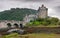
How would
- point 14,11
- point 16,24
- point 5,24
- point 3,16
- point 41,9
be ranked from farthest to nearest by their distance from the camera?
point 14,11 → point 3,16 → point 41,9 → point 16,24 → point 5,24

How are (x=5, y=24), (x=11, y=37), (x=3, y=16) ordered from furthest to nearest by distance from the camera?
(x=3, y=16) < (x=5, y=24) < (x=11, y=37)

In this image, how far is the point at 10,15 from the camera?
94.1 m

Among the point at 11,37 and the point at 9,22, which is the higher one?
the point at 11,37

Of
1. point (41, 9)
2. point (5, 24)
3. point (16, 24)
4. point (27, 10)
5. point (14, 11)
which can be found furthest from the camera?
point (27, 10)

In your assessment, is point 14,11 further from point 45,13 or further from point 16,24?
point 16,24

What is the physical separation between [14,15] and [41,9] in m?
33.0

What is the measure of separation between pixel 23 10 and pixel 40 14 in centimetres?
4310

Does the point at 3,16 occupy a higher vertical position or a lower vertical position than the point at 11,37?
lower

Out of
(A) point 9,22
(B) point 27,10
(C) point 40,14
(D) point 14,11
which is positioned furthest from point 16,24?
(B) point 27,10

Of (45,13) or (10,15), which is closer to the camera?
(45,13)

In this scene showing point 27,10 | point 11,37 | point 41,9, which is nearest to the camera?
point 11,37

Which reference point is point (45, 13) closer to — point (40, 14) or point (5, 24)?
point (40, 14)

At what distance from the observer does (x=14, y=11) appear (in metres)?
97.9

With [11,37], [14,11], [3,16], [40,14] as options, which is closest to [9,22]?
[40,14]
